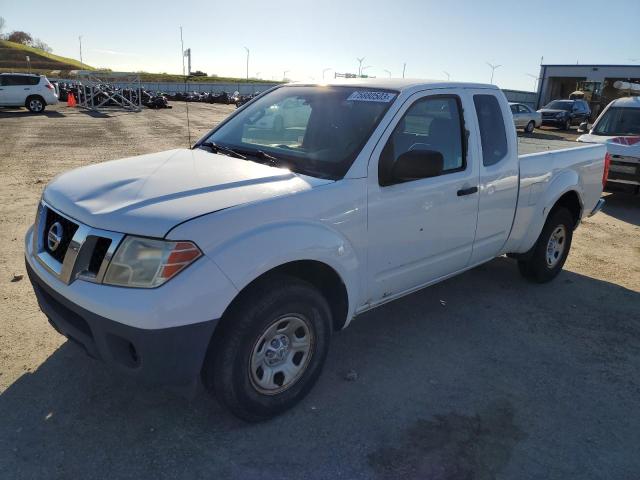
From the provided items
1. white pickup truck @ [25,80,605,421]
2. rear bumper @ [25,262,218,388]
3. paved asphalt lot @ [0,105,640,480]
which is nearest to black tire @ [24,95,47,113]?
paved asphalt lot @ [0,105,640,480]

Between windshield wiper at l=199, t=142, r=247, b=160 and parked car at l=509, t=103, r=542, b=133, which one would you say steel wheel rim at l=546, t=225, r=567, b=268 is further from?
parked car at l=509, t=103, r=542, b=133

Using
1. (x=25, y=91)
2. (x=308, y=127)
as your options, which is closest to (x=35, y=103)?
(x=25, y=91)

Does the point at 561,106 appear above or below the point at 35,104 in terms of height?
above

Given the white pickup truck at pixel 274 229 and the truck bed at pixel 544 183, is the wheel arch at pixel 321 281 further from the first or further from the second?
the truck bed at pixel 544 183

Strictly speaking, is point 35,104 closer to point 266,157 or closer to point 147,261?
point 266,157

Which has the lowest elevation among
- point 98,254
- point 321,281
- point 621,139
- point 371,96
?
point 321,281

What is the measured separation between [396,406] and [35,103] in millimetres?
29290

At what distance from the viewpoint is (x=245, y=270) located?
2.53m

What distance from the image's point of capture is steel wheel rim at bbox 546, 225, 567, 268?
5.35 m

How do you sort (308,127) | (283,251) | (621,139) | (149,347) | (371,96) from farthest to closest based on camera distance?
(621,139), (308,127), (371,96), (283,251), (149,347)

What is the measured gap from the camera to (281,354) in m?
2.99

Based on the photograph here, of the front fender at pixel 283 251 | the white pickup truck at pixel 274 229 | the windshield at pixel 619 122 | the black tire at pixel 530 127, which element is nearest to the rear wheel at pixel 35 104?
the black tire at pixel 530 127

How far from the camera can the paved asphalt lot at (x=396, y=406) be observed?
8.76ft

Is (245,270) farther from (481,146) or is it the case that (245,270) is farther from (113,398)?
(481,146)
